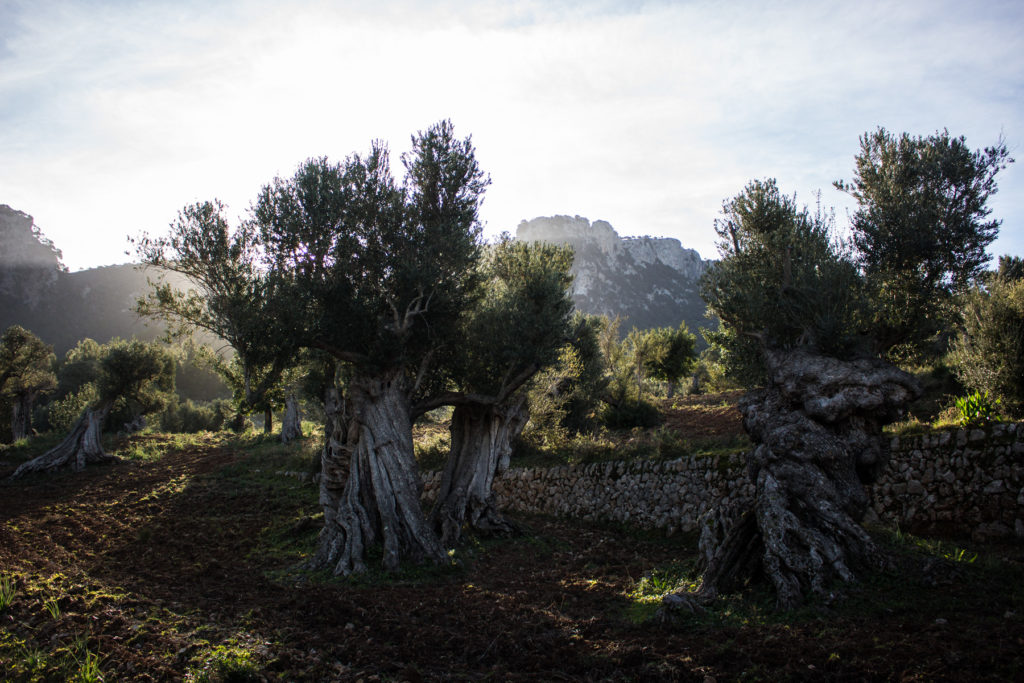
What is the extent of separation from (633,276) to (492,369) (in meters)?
141

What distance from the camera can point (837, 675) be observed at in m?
5.29

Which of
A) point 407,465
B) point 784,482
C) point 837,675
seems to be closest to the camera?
point 837,675

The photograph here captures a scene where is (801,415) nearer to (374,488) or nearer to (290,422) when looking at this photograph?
(374,488)

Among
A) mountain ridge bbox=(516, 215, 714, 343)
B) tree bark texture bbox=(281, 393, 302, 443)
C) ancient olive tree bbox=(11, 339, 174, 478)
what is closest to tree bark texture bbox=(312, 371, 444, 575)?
ancient olive tree bbox=(11, 339, 174, 478)

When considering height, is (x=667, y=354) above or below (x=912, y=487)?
above

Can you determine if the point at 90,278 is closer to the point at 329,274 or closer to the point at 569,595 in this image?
the point at 329,274

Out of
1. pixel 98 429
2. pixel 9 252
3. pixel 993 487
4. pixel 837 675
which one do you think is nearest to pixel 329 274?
pixel 837 675

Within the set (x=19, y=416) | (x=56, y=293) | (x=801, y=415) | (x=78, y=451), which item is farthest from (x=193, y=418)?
(x=56, y=293)

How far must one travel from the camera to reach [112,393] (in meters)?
29.1

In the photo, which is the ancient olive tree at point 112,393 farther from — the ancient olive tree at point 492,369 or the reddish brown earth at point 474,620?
the ancient olive tree at point 492,369

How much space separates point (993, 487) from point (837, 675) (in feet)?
24.4

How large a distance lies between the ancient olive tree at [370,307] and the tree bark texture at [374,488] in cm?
3

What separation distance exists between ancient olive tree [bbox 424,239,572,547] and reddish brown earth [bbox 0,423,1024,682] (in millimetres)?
1909

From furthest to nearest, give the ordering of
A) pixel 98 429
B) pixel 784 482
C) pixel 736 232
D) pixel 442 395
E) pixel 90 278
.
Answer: pixel 90 278 < pixel 98 429 < pixel 736 232 < pixel 442 395 < pixel 784 482
